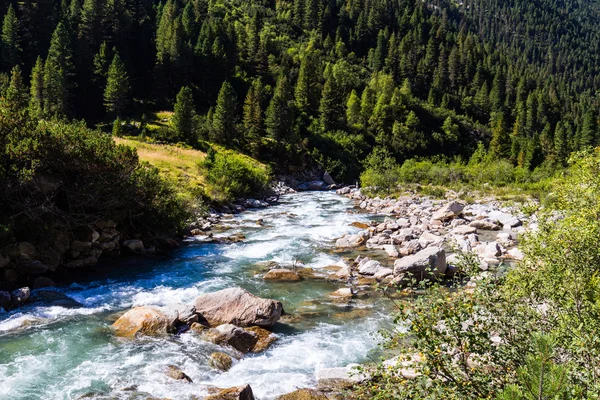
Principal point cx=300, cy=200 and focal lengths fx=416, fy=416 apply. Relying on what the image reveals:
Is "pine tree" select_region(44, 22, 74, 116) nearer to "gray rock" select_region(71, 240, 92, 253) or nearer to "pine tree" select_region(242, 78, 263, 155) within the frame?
"pine tree" select_region(242, 78, 263, 155)

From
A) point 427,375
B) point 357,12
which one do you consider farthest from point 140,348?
point 357,12

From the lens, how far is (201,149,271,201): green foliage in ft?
142

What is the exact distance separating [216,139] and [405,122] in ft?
166

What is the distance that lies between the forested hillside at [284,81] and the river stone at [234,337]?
162ft

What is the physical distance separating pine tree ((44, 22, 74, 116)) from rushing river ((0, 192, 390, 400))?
176ft

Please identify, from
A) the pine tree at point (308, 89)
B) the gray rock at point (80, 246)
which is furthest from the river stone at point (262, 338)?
the pine tree at point (308, 89)

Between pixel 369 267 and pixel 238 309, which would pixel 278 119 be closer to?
pixel 369 267

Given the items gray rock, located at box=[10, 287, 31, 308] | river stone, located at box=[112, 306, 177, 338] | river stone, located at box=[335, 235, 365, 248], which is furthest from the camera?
river stone, located at box=[335, 235, 365, 248]

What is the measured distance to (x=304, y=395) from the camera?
35.0 ft

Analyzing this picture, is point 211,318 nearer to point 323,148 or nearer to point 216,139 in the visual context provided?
point 216,139

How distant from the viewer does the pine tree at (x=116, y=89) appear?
6988cm

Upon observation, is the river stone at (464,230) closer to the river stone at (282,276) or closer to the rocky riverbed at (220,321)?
the rocky riverbed at (220,321)

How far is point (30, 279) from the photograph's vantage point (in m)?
18.7

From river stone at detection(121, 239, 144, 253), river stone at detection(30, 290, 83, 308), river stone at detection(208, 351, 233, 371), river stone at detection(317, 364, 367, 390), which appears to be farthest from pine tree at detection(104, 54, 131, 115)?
river stone at detection(317, 364, 367, 390)
